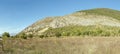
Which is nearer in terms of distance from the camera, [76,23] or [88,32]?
[88,32]

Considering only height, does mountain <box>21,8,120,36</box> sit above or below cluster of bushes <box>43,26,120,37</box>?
above

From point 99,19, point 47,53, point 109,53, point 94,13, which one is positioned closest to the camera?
point 109,53

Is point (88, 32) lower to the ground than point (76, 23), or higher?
lower

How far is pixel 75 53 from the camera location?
412 inches

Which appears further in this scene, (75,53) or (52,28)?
(52,28)

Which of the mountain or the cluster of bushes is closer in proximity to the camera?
the cluster of bushes

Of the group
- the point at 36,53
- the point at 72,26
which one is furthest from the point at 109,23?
the point at 36,53

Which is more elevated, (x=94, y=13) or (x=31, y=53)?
(x=94, y=13)

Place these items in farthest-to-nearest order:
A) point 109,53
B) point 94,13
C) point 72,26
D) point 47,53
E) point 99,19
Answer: point 94,13 → point 99,19 → point 72,26 → point 47,53 → point 109,53

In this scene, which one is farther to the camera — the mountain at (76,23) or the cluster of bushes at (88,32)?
the mountain at (76,23)

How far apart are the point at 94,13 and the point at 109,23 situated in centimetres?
911

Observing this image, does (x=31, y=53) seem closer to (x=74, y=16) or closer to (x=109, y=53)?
(x=109, y=53)

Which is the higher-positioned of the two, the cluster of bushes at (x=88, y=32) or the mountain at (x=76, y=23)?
the mountain at (x=76, y=23)

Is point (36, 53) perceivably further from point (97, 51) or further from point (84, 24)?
point (84, 24)
